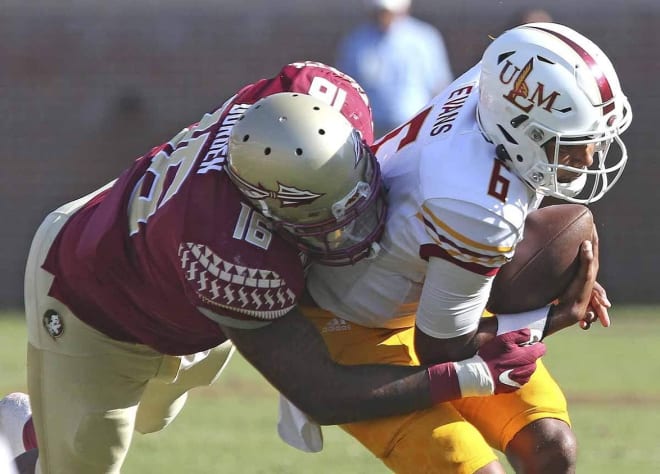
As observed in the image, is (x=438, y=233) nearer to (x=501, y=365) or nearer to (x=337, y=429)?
(x=501, y=365)

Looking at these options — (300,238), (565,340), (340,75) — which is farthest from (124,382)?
(565,340)

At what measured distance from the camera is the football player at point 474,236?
376 cm

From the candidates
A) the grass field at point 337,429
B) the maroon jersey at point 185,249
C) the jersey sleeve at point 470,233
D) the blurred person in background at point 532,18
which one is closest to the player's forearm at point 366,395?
the maroon jersey at point 185,249

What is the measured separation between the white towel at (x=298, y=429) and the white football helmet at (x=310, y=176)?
1.87 feet

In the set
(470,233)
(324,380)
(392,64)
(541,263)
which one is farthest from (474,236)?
(392,64)

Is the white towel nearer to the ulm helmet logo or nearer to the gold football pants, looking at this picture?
the gold football pants

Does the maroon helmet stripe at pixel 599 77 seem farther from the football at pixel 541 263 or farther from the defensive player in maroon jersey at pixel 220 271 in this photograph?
the defensive player in maroon jersey at pixel 220 271

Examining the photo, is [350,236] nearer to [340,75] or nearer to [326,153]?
[326,153]

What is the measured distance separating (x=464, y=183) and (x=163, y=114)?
8094mm

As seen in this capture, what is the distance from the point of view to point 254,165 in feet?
12.4

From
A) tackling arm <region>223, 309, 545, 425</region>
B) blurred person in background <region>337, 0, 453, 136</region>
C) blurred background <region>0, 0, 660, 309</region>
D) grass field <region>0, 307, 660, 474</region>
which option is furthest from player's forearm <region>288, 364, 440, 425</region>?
blurred background <region>0, 0, 660, 309</region>

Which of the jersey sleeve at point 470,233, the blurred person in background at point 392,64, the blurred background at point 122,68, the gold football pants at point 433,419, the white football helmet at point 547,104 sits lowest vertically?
the blurred background at point 122,68

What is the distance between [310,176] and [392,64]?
19.0 feet

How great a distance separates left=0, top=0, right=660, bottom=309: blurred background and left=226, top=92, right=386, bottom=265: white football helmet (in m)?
7.51
